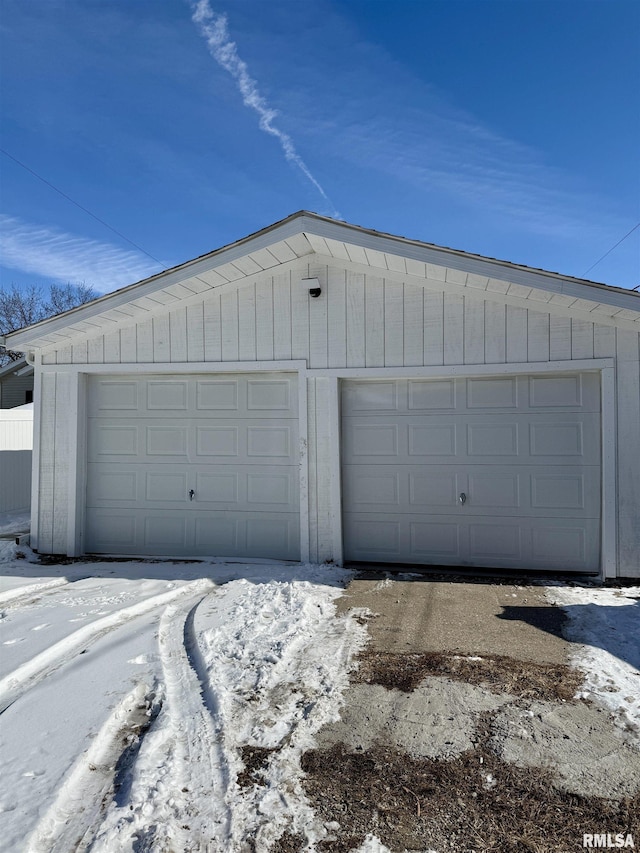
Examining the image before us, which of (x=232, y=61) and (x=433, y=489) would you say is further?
(x=232, y=61)

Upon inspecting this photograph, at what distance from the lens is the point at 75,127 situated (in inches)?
419

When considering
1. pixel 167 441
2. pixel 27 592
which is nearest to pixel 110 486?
pixel 167 441

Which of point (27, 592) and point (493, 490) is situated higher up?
point (493, 490)

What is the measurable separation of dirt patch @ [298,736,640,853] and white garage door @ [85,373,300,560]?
4190 millimetres

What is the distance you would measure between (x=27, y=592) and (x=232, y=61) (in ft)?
29.4

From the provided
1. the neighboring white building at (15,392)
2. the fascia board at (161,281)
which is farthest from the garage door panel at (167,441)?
the neighboring white building at (15,392)

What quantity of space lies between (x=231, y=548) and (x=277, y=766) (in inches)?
174

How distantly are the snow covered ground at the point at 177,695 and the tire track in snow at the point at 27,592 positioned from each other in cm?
3

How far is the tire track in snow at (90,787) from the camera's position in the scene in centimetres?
199

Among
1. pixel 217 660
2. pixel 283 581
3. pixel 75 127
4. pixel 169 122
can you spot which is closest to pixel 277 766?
pixel 217 660

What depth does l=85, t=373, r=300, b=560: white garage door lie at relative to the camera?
669 cm

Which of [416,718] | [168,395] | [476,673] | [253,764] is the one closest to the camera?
[253,764]

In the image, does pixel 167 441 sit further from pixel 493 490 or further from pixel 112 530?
pixel 493 490

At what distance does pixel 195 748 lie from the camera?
2.59 m
